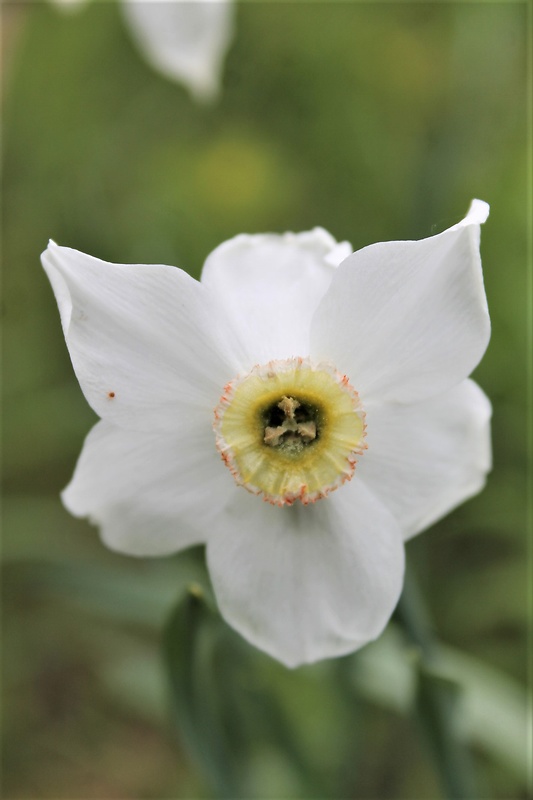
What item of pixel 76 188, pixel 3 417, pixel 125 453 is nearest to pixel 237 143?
pixel 76 188

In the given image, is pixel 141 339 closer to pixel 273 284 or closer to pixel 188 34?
pixel 273 284

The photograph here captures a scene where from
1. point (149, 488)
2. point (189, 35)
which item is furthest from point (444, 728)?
point (189, 35)

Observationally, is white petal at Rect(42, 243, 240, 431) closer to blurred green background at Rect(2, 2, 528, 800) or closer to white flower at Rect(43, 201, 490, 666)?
white flower at Rect(43, 201, 490, 666)

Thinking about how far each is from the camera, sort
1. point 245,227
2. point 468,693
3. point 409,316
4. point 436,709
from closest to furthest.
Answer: point 409,316 < point 436,709 < point 468,693 < point 245,227

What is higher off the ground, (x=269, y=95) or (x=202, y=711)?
(x=269, y=95)

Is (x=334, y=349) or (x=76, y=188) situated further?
(x=76, y=188)

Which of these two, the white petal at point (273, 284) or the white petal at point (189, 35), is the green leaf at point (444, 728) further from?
the white petal at point (189, 35)

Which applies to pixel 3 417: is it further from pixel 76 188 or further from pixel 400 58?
pixel 400 58
